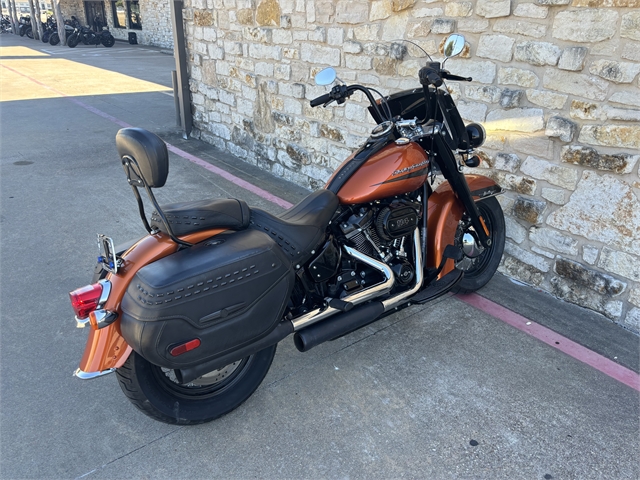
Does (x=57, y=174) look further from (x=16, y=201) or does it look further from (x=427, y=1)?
(x=427, y=1)

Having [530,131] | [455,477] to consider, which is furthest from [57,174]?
[455,477]

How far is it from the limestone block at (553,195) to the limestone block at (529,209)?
55 millimetres

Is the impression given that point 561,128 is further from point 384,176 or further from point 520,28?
point 384,176

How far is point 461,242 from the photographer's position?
3205 mm

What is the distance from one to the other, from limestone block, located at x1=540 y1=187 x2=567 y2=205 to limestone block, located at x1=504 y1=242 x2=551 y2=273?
1.40 feet

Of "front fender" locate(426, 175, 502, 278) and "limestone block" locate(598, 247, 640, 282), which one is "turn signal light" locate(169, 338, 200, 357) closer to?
"front fender" locate(426, 175, 502, 278)

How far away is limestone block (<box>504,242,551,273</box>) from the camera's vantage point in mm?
3395

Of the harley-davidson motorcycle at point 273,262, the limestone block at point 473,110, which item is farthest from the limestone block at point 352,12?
the harley-davidson motorcycle at point 273,262

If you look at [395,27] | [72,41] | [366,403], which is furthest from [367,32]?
[72,41]

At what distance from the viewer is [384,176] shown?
2.49m

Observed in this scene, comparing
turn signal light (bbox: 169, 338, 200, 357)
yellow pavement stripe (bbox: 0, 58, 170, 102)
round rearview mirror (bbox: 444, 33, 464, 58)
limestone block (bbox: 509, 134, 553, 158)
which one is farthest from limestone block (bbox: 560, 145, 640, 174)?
yellow pavement stripe (bbox: 0, 58, 170, 102)

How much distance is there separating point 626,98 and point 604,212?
67 cm

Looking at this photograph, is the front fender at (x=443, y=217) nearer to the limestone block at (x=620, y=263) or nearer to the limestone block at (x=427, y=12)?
the limestone block at (x=620, y=263)

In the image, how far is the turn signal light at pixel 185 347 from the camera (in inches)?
74.2
